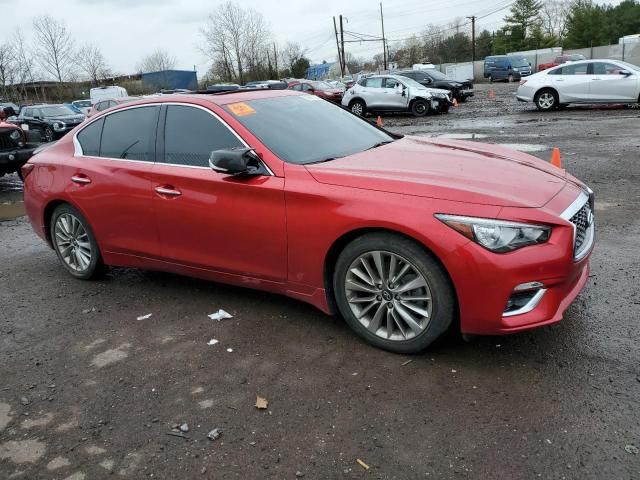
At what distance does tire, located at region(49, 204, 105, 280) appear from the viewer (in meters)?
5.16

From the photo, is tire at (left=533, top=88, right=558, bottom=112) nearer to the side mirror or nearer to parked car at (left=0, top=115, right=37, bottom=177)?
parked car at (left=0, top=115, right=37, bottom=177)

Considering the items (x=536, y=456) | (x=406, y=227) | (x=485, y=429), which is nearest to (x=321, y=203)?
(x=406, y=227)

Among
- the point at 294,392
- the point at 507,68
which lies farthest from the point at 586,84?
the point at 507,68

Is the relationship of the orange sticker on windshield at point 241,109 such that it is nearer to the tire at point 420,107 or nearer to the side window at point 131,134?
the side window at point 131,134

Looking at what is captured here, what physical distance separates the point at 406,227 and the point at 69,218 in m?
3.41

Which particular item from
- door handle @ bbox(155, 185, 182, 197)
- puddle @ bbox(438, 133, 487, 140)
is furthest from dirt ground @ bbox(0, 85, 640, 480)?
puddle @ bbox(438, 133, 487, 140)

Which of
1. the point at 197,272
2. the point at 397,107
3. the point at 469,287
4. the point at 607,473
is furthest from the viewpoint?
the point at 397,107

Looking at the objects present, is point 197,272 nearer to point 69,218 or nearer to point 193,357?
point 193,357

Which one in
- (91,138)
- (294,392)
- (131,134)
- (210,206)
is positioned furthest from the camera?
(91,138)

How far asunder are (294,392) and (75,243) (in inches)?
120

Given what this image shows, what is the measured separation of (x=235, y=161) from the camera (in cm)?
381

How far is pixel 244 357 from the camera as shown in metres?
3.76

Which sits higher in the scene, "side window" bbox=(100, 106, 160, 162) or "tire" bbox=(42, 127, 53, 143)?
"side window" bbox=(100, 106, 160, 162)

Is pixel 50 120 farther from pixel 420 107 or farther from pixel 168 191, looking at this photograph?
pixel 168 191
